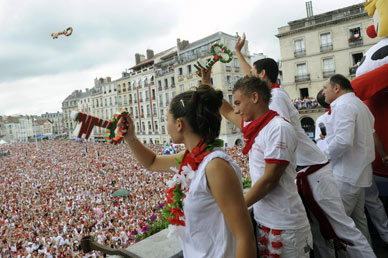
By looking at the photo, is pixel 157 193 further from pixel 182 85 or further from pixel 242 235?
pixel 182 85

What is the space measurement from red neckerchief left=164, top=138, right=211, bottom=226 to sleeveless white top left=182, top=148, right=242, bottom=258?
0.14 feet

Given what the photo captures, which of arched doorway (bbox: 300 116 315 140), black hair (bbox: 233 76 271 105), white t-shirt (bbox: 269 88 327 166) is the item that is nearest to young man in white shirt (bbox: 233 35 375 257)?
white t-shirt (bbox: 269 88 327 166)

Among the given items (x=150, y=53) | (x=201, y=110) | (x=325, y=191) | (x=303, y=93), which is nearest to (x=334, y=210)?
(x=325, y=191)

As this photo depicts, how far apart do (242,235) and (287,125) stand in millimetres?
747

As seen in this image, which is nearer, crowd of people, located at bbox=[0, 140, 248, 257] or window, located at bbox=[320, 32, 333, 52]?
crowd of people, located at bbox=[0, 140, 248, 257]

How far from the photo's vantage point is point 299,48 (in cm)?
2345

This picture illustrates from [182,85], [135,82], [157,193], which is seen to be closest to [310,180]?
[157,193]

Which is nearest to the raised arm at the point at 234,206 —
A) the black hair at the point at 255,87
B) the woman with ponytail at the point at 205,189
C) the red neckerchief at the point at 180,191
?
the woman with ponytail at the point at 205,189

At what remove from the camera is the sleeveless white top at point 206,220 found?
4.13 feet

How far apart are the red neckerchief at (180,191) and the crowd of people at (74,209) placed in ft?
6.55

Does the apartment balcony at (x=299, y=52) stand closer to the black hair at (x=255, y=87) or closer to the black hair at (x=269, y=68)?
the black hair at (x=269, y=68)

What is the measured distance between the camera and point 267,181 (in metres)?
1.57

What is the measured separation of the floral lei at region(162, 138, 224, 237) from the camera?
4.39 ft

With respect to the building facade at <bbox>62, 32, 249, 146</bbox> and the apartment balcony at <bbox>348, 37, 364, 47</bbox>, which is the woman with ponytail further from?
the building facade at <bbox>62, 32, 249, 146</bbox>
